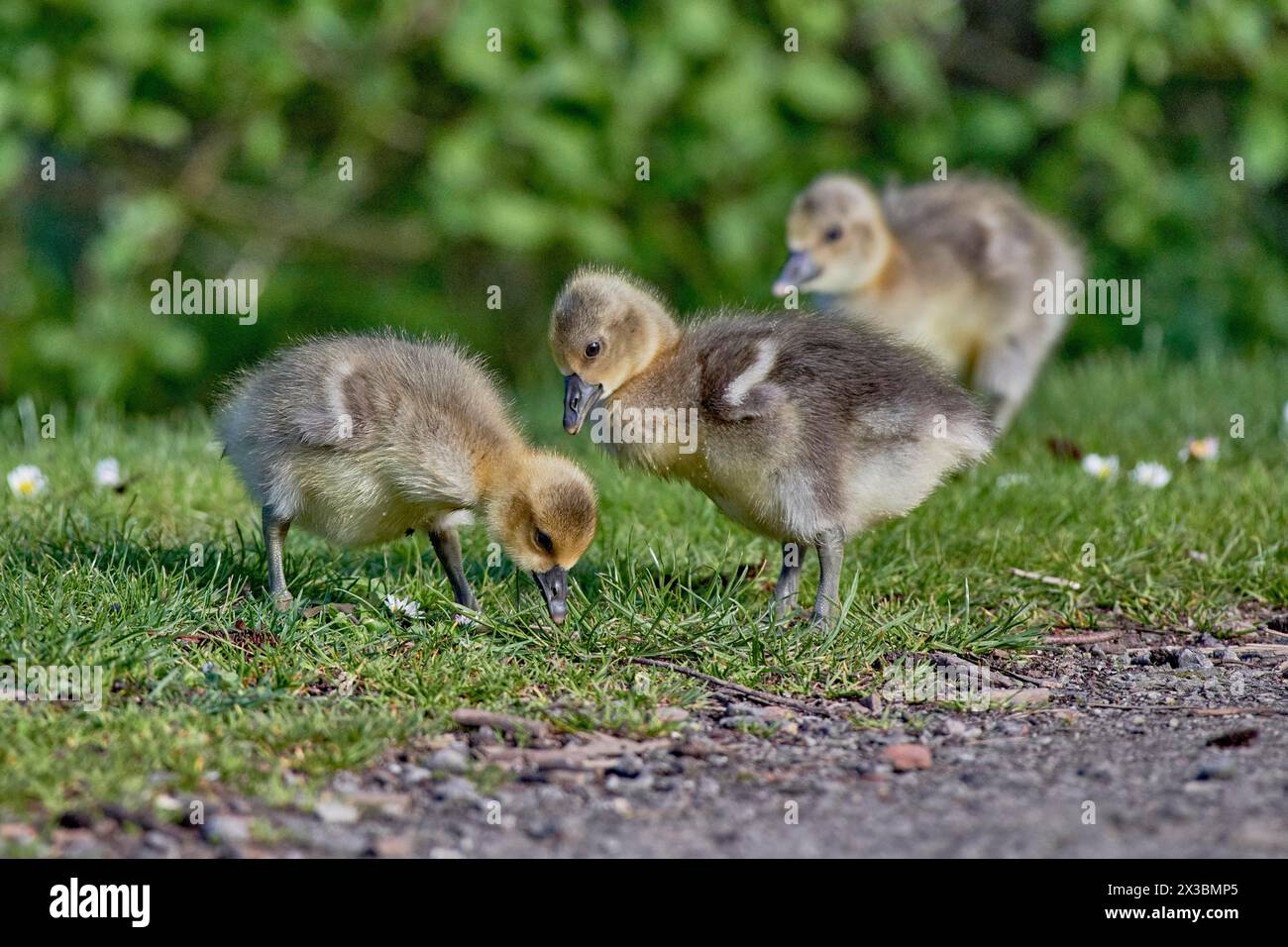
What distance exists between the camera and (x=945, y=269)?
7.82 m

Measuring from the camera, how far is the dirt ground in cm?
327

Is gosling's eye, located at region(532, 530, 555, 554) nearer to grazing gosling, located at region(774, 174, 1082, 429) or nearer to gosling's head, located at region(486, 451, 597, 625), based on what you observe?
gosling's head, located at region(486, 451, 597, 625)

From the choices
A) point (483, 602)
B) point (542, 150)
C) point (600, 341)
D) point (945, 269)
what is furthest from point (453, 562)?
point (542, 150)

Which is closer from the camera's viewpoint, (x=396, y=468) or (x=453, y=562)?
(x=396, y=468)

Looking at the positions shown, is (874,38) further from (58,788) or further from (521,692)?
(58,788)

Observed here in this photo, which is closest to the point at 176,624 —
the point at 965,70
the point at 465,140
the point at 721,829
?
the point at 721,829

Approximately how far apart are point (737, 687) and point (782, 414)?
0.81 m

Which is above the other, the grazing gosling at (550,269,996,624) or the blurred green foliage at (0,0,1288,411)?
the blurred green foliage at (0,0,1288,411)

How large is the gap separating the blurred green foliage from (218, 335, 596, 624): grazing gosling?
440 centimetres

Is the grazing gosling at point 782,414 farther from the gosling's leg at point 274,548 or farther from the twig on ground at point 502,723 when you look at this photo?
the twig on ground at point 502,723

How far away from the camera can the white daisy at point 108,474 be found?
6.02 metres

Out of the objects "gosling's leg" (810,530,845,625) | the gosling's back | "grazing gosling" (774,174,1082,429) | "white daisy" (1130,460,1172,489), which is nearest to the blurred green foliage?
"grazing gosling" (774,174,1082,429)

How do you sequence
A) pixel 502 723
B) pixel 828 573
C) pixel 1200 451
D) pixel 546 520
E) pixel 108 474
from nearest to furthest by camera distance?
pixel 502 723
pixel 546 520
pixel 828 573
pixel 108 474
pixel 1200 451

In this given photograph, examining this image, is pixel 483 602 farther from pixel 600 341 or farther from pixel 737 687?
pixel 737 687
